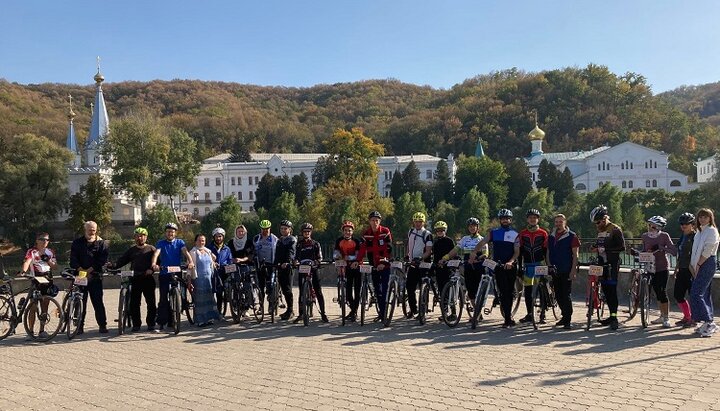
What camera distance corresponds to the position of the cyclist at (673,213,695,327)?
31.9 ft

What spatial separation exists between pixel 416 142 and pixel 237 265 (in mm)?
107410

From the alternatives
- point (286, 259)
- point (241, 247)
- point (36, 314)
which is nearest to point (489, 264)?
point (286, 259)

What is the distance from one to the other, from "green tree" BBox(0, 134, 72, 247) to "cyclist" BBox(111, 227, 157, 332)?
51.4 metres

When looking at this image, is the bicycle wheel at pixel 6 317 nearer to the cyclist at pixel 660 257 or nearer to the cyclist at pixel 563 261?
the cyclist at pixel 563 261

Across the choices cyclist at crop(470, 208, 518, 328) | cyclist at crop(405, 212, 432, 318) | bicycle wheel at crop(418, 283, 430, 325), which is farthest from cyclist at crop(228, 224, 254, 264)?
cyclist at crop(470, 208, 518, 328)

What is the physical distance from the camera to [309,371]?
770cm

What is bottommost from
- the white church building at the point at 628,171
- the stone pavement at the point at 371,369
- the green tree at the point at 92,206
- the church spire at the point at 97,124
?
the stone pavement at the point at 371,369

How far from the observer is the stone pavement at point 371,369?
21.1ft

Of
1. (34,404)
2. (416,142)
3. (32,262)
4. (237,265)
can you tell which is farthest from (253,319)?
(416,142)

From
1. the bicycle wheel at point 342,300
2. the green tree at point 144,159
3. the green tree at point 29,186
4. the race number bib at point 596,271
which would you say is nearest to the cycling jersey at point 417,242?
the bicycle wheel at point 342,300

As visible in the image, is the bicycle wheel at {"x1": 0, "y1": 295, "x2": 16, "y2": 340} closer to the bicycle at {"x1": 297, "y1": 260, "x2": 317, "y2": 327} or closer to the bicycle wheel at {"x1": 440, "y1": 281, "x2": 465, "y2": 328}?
the bicycle at {"x1": 297, "y1": 260, "x2": 317, "y2": 327}

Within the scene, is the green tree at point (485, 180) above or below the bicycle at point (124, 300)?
above

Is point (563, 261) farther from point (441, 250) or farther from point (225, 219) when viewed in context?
point (225, 219)

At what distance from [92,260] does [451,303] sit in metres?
5.66
